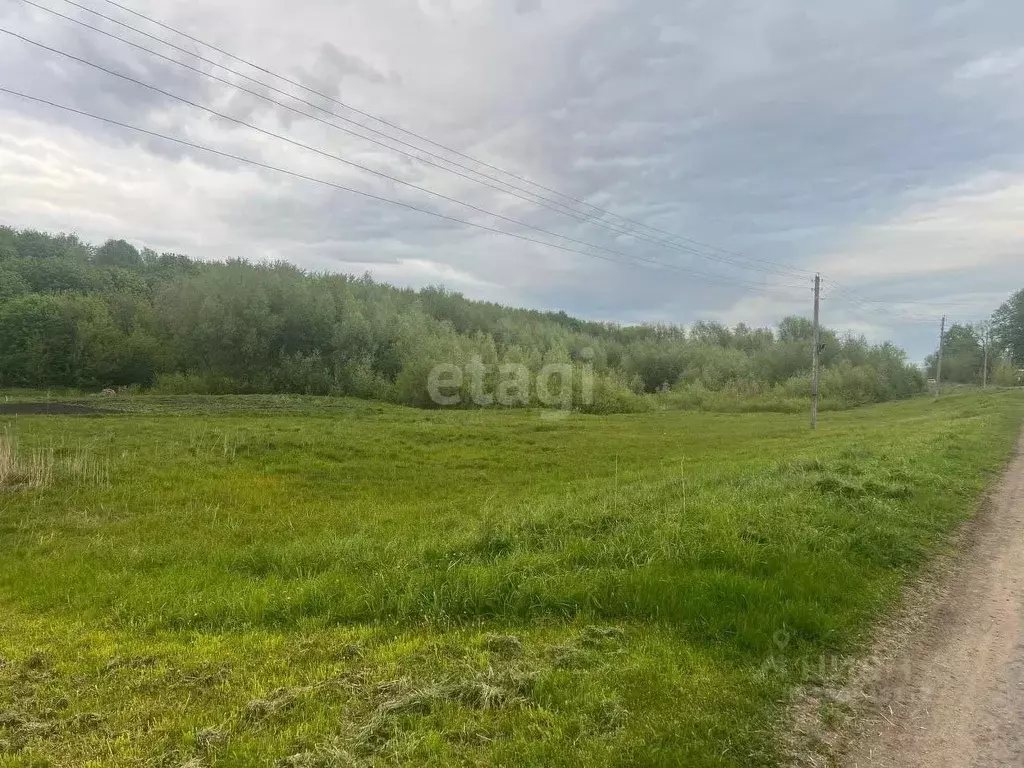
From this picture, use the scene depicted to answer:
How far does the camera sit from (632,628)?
18.1 feet

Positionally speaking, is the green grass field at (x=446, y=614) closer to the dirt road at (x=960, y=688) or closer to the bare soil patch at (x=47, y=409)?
the dirt road at (x=960, y=688)

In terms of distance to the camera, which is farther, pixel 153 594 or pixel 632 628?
pixel 153 594

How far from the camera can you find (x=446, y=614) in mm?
6137

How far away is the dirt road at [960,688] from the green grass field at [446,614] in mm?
500

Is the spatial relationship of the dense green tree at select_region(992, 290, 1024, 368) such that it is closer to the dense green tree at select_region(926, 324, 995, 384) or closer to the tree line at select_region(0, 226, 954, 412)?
the dense green tree at select_region(926, 324, 995, 384)

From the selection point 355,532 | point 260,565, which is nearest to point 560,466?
point 355,532

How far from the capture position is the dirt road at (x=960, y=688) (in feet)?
12.6

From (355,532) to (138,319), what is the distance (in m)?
56.2

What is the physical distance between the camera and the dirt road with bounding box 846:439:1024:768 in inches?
151

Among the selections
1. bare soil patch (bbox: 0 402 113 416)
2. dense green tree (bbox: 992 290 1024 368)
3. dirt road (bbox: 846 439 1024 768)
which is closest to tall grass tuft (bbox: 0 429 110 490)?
bare soil patch (bbox: 0 402 113 416)

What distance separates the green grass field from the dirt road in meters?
0.50

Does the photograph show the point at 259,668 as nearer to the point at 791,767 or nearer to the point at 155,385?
the point at 791,767

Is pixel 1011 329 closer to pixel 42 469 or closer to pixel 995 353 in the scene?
pixel 995 353

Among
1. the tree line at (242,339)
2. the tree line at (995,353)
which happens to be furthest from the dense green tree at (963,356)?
the tree line at (242,339)
